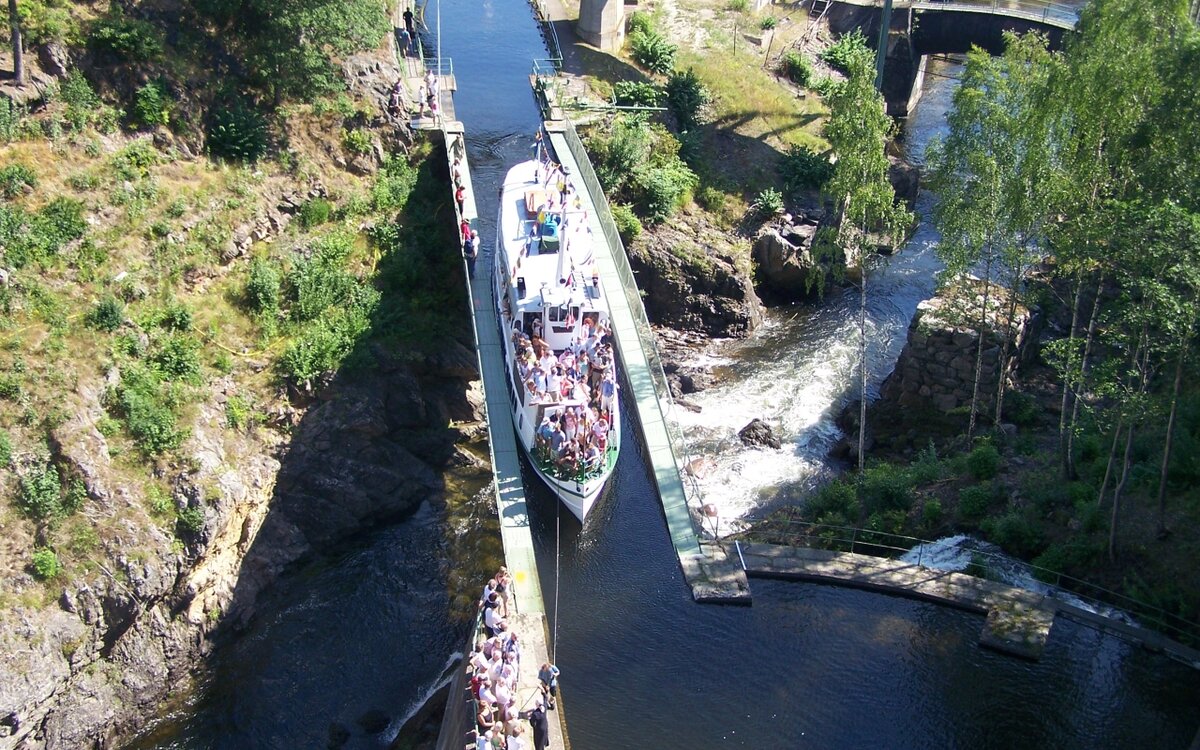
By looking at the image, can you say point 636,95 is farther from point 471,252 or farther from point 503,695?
point 503,695

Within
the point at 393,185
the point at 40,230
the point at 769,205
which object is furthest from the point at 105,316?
the point at 769,205

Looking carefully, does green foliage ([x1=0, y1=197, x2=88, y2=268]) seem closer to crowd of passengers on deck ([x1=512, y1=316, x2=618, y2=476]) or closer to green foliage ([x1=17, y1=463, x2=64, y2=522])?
green foliage ([x1=17, y1=463, x2=64, y2=522])

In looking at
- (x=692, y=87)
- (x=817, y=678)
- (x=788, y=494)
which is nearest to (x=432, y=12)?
(x=692, y=87)

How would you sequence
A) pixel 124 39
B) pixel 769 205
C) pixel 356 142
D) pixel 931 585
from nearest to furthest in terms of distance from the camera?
pixel 931 585 < pixel 124 39 < pixel 356 142 < pixel 769 205

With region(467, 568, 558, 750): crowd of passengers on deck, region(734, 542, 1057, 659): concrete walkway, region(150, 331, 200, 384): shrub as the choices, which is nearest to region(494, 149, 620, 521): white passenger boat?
region(734, 542, 1057, 659): concrete walkway

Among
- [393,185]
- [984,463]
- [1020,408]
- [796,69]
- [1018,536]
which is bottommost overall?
[1018,536]

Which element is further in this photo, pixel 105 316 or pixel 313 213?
pixel 313 213
